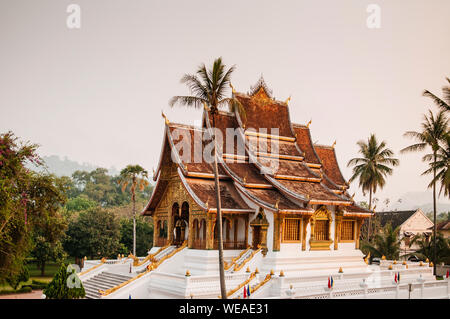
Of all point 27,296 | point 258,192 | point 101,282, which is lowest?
point 27,296

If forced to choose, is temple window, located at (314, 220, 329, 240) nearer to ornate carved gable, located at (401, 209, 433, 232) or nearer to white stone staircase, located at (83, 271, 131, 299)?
white stone staircase, located at (83, 271, 131, 299)

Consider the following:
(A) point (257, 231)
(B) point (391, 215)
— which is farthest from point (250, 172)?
(B) point (391, 215)

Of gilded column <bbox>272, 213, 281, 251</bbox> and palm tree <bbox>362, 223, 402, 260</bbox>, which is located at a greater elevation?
gilded column <bbox>272, 213, 281, 251</bbox>

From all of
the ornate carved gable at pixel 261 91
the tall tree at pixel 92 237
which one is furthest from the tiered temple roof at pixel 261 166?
the tall tree at pixel 92 237

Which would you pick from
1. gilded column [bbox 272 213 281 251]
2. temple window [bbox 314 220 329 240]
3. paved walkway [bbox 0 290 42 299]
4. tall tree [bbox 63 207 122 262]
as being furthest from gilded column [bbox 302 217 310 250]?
tall tree [bbox 63 207 122 262]

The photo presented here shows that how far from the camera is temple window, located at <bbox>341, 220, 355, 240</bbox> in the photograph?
880 inches

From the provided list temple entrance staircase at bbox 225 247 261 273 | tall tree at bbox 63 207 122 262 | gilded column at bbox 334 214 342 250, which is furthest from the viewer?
tall tree at bbox 63 207 122 262

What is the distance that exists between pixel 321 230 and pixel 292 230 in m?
1.92

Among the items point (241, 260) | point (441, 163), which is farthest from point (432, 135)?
point (241, 260)

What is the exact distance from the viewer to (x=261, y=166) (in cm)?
2158

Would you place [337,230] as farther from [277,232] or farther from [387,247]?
[387,247]

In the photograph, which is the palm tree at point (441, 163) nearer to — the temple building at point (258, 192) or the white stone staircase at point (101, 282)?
the temple building at point (258, 192)

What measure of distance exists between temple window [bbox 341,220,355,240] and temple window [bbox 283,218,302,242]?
320 centimetres
